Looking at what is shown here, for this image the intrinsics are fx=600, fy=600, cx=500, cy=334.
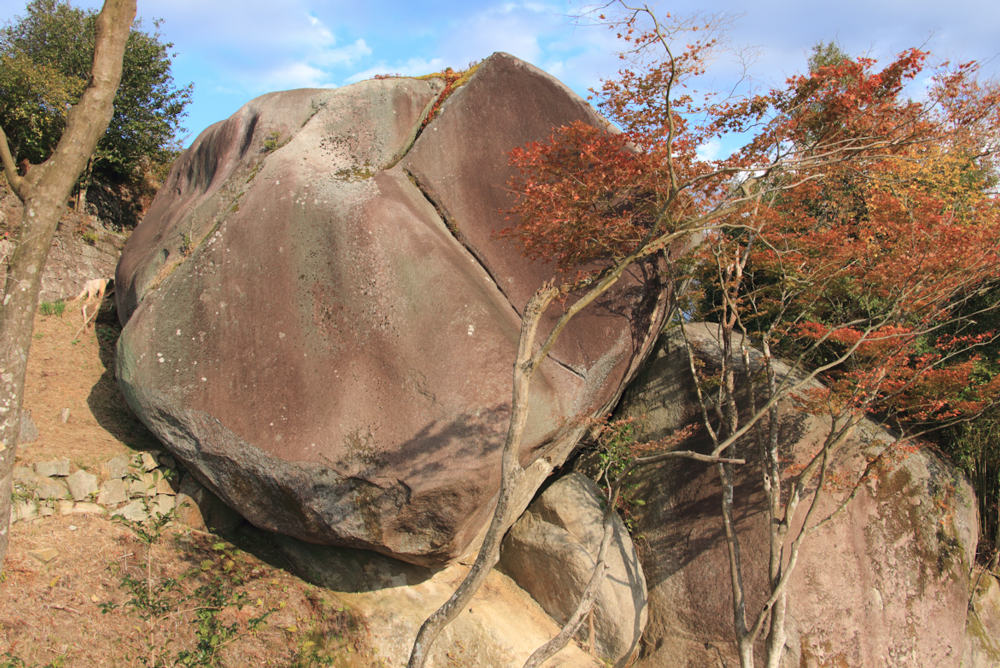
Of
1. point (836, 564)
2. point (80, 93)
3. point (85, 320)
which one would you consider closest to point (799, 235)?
point (836, 564)

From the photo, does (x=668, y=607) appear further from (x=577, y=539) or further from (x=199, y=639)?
(x=199, y=639)

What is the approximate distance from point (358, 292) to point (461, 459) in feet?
7.54

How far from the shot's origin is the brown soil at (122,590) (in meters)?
5.42

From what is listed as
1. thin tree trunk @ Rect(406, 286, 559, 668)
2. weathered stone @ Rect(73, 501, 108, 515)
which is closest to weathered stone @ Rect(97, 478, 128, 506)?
weathered stone @ Rect(73, 501, 108, 515)

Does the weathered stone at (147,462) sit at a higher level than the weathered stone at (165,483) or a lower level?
higher

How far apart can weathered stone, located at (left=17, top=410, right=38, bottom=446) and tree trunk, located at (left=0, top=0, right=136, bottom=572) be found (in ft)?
8.02

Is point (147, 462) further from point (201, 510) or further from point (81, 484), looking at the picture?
point (201, 510)

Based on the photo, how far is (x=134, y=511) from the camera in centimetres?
696

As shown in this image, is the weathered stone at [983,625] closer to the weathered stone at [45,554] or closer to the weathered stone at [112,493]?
the weathered stone at [112,493]

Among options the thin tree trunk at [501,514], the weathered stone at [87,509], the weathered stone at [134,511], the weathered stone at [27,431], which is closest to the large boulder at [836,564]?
the thin tree trunk at [501,514]

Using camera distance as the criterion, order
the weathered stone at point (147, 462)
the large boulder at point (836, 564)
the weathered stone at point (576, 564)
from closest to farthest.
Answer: the weathered stone at point (147, 462)
the large boulder at point (836, 564)
the weathered stone at point (576, 564)

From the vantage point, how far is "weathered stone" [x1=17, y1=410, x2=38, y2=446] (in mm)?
6957

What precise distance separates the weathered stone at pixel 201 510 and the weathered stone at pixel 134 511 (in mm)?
372

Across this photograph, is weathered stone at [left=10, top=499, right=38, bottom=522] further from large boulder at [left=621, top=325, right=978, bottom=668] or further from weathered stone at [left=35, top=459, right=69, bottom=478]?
large boulder at [left=621, top=325, right=978, bottom=668]
